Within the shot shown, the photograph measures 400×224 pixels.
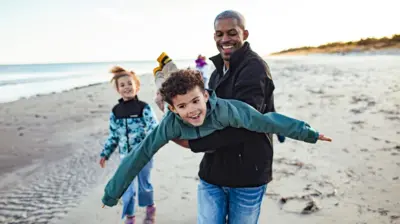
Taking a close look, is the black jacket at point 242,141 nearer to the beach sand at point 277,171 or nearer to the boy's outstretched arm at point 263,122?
the boy's outstretched arm at point 263,122

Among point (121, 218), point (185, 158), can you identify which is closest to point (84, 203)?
point (121, 218)

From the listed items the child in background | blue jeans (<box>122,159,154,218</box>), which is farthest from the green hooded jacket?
blue jeans (<box>122,159,154,218</box>)

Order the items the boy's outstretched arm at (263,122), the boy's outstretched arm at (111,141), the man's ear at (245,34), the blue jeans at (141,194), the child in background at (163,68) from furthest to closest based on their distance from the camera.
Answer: the boy's outstretched arm at (111,141)
the blue jeans at (141,194)
the child in background at (163,68)
the man's ear at (245,34)
the boy's outstretched arm at (263,122)

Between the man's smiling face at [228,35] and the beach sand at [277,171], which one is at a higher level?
the man's smiling face at [228,35]

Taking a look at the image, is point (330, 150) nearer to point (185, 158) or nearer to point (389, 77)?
point (185, 158)

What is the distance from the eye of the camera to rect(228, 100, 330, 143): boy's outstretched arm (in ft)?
6.56

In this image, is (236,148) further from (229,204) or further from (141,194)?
(141,194)

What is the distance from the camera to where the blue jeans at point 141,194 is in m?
3.59

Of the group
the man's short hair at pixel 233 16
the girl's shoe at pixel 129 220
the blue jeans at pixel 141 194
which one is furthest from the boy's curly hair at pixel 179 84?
the girl's shoe at pixel 129 220

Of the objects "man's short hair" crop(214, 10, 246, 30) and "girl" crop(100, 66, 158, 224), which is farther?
"girl" crop(100, 66, 158, 224)

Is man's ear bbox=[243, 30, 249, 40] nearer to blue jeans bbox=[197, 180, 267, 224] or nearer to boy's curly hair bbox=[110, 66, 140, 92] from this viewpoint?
blue jeans bbox=[197, 180, 267, 224]

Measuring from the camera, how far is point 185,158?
19.0 feet

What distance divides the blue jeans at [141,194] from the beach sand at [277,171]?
0.31 m

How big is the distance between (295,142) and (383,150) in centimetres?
147
